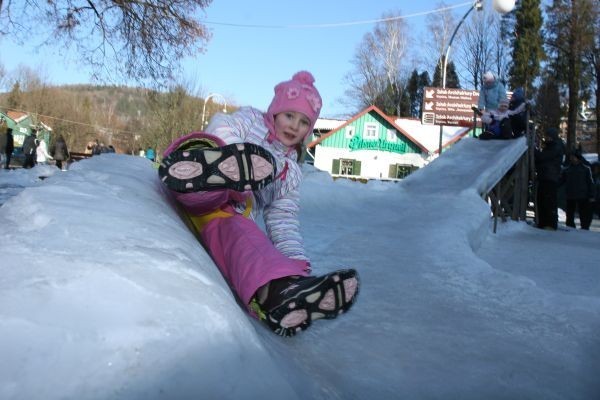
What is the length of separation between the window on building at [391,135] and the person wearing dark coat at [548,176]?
24657 millimetres

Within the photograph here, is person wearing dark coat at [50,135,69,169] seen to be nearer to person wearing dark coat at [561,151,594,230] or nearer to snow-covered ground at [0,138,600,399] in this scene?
person wearing dark coat at [561,151,594,230]

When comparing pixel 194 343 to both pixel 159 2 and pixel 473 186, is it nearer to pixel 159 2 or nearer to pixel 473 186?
pixel 473 186

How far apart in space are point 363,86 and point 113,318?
40.5 metres

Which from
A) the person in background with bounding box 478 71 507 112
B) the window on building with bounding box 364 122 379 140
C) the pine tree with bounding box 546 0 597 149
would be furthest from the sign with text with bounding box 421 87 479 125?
the person in background with bounding box 478 71 507 112

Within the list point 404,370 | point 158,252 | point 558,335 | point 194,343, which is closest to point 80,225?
point 158,252

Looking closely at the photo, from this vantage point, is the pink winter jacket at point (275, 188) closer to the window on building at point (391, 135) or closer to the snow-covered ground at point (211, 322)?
the snow-covered ground at point (211, 322)

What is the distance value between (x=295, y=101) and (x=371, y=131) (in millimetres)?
30600

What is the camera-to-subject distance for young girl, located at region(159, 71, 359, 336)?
162cm

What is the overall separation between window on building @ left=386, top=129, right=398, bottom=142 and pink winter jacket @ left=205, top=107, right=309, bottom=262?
30444mm

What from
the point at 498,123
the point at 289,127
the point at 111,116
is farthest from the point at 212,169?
the point at 111,116

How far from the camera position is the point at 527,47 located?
34.7 meters

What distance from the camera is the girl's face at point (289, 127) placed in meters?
2.44

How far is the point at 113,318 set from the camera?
863mm

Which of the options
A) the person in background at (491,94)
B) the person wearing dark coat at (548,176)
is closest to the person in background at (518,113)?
the person in background at (491,94)
